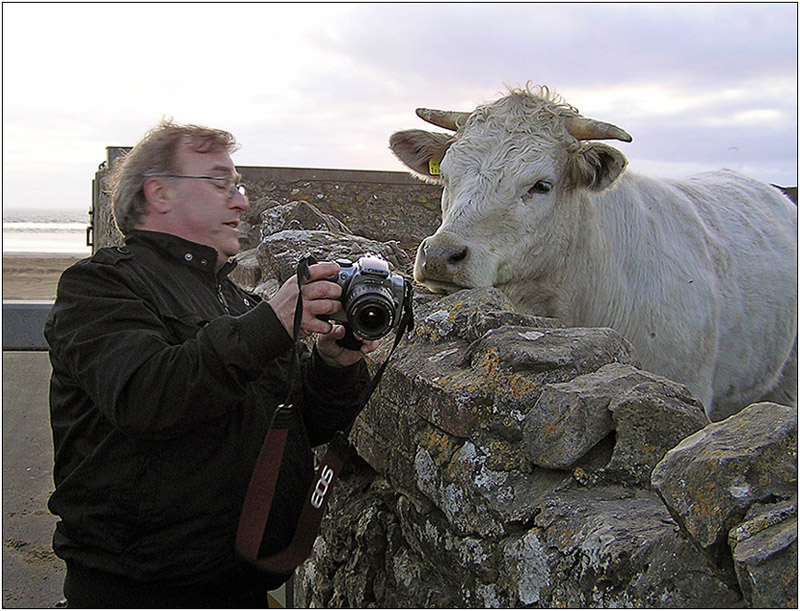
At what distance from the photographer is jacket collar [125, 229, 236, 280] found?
2.29m

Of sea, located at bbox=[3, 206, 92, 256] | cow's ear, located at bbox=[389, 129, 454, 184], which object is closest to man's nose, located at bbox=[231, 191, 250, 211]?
cow's ear, located at bbox=[389, 129, 454, 184]

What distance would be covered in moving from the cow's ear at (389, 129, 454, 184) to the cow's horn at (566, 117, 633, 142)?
0.86 metres

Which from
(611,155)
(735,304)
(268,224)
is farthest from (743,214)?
(268,224)

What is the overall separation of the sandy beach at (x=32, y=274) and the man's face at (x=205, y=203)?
1659 cm

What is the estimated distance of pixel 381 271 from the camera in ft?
6.97

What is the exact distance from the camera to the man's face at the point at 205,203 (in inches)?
92.3

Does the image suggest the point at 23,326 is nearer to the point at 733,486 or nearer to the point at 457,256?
the point at 457,256

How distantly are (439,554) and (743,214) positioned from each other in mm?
4480

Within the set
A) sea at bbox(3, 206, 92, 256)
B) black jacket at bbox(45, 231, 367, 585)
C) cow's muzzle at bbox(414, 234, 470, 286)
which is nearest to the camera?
black jacket at bbox(45, 231, 367, 585)

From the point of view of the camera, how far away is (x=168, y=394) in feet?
6.07

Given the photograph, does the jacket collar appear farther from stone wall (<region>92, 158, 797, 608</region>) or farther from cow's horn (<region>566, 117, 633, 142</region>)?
cow's horn (<region>566, 117, 633, 142</region>)

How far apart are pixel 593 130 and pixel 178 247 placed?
2.69m

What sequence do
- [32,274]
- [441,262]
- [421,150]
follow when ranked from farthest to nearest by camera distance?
[32,274] → [421,150] → [441,262]

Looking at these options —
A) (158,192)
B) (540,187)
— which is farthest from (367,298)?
(540,187)
